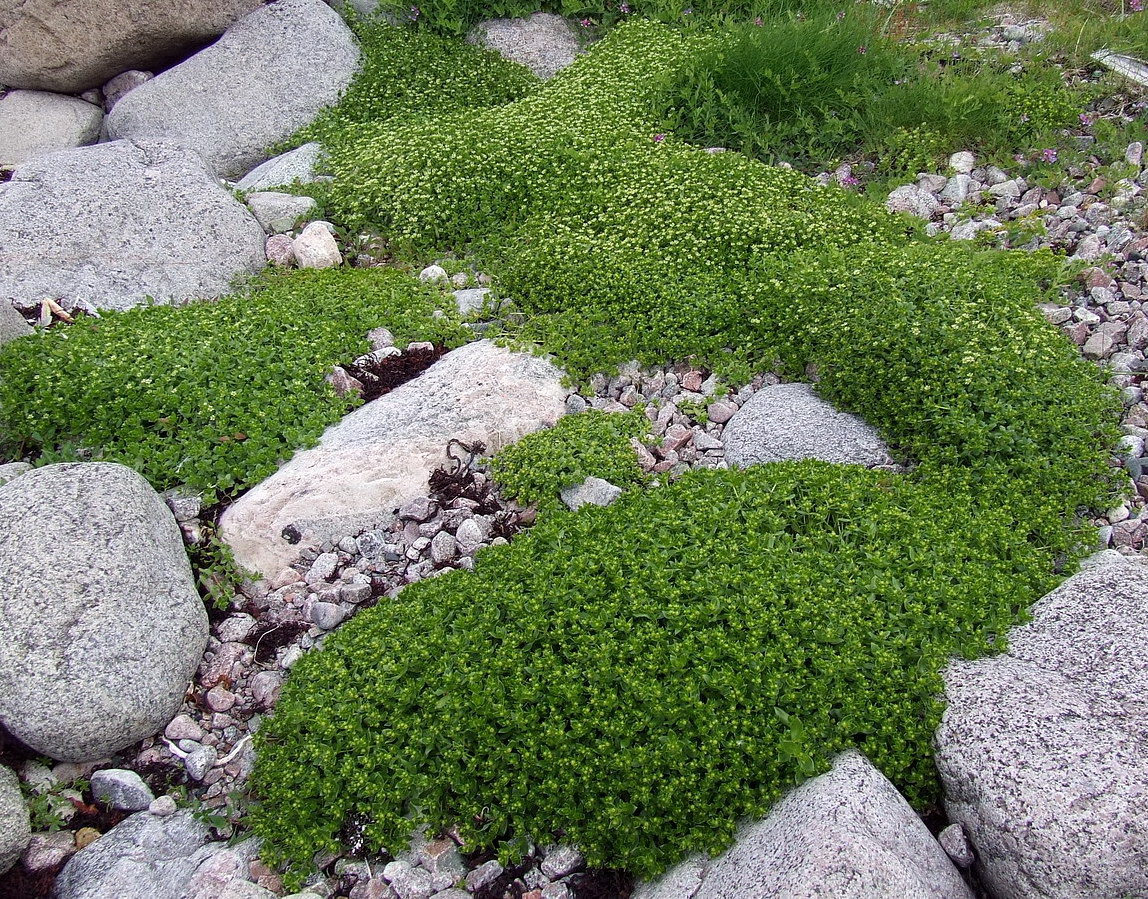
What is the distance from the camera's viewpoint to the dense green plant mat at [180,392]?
599cm

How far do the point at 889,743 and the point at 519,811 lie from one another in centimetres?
179

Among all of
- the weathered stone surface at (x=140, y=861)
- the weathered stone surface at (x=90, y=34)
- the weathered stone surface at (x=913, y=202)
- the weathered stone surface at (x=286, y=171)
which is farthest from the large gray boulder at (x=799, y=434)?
the weathered stone surface at (x=90, y=34)

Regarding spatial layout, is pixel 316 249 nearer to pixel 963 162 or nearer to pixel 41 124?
pixel 41 124

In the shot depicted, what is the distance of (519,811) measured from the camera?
412 cm

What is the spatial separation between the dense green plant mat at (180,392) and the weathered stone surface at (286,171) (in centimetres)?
292

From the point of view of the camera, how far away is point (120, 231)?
26.0 feet

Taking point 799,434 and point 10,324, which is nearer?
point 799,434

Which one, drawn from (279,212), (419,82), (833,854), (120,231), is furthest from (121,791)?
(419,82)

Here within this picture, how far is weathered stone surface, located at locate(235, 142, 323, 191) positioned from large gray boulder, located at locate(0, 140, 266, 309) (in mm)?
728

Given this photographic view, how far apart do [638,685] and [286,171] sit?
291 inches

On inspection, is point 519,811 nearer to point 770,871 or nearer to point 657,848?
point 657,848

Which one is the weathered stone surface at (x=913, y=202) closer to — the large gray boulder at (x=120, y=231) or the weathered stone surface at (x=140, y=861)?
the large gray boulder at (x=120, y=231)

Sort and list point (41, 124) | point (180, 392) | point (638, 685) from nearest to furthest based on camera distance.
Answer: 1. point (638, 685)
2. point (180, 392)
3. point (41, 124)

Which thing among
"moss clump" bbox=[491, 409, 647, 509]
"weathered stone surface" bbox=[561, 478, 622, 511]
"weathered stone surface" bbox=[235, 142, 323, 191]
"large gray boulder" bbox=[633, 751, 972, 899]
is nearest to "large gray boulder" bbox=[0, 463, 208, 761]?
"moss clump" bbox=[491, 409, 647, 509]
